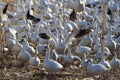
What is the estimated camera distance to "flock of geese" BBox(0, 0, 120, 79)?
27.8ft

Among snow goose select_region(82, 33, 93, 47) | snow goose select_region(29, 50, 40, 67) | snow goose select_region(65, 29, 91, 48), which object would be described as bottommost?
snow goose select_region(29, 50, 40, 67)

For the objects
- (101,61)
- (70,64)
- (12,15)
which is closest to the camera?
(101,61)

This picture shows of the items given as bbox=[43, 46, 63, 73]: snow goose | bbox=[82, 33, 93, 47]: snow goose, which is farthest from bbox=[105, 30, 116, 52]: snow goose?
bbox=[43, 46, 63, 73]: snow goose

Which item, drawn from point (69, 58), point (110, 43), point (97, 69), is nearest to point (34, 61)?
point (69, 58)

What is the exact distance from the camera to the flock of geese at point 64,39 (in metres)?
8.48

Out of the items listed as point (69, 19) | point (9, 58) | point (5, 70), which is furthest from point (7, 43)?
point (69, 19)

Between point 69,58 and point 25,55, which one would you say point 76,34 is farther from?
point 25,55

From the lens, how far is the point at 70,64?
29.5 ft

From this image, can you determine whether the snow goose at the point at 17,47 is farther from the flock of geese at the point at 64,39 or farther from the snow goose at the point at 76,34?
the snow goose at the point at 76,34

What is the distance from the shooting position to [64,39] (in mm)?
9492

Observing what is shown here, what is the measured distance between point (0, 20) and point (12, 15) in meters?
2.24

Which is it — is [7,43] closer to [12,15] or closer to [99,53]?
[99,53]

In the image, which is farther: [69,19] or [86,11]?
[86,11]

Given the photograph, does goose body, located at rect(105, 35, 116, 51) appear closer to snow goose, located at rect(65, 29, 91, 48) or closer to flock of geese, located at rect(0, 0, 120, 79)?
flock of geese, located at rect(0, 0, 120, 79)
